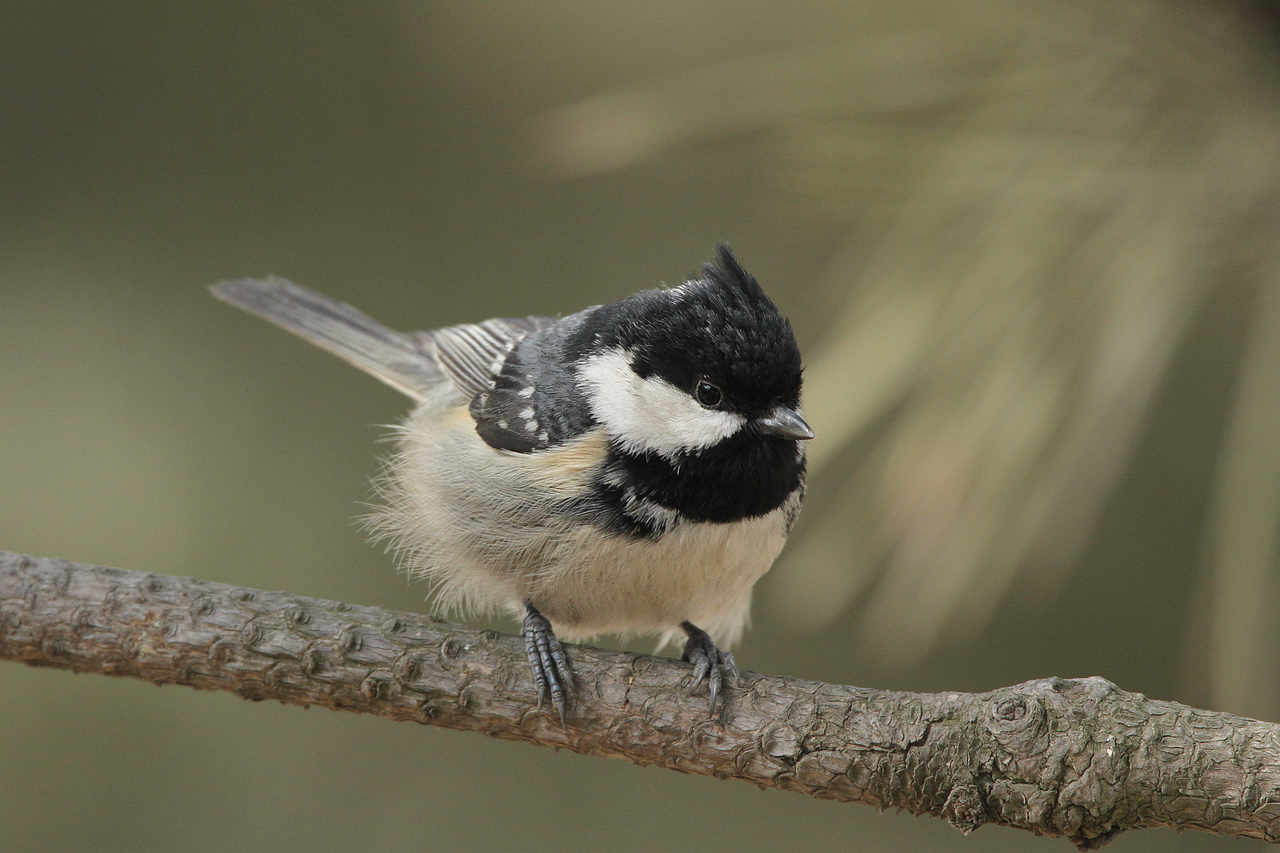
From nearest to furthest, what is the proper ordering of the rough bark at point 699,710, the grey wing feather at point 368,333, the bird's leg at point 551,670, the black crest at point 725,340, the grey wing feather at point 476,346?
the rough bark at point 699,710 < the bird's leg at point 551,670 < the black crest at point 725,340 < the grey wing feather at point 476,346 < the grey wing feather at point 368,333

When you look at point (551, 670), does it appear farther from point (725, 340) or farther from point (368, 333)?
point (368, 333)

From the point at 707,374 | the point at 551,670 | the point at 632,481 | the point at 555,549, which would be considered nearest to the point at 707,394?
the point at 707,374

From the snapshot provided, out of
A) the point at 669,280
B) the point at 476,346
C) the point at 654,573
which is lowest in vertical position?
the point at 654,573

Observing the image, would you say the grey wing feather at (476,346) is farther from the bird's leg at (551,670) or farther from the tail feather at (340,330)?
the bird's leg at (551,670)

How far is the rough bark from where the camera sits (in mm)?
1156

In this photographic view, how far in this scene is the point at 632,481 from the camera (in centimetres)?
157

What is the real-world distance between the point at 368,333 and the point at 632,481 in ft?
2.79

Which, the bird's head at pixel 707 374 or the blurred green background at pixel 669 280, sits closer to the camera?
the blurred green background at pixel 669 280

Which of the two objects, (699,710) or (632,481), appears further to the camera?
(632,481)

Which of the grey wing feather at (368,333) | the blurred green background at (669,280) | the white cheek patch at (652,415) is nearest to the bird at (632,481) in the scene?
the white cheek patch at (652,415)

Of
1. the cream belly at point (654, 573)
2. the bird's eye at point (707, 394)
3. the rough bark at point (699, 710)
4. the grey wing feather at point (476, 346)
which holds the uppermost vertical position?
the grey wing feather at point (476, 346)

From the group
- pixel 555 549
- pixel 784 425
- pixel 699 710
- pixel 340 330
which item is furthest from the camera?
pixel 340 330

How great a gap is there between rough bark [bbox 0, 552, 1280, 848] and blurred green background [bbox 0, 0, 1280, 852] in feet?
0.68

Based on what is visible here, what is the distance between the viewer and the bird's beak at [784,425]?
1.46 meters
